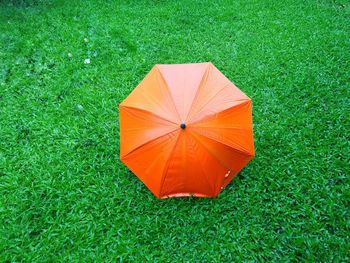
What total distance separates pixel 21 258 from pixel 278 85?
4.22m

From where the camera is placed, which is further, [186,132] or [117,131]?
[117,131]

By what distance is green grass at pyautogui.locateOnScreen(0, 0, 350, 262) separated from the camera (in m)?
3.59

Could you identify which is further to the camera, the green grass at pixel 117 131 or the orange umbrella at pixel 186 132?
the green grass at pixel 117 131

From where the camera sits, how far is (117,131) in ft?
14.8

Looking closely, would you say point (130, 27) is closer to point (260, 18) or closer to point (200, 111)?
point (260, 18)

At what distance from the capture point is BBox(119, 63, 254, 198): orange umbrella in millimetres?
3066

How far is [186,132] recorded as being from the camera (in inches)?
117

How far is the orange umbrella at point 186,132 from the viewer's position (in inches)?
121

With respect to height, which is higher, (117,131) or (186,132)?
(186,132)

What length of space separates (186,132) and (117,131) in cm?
180

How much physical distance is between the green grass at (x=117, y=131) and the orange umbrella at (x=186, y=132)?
0.64m

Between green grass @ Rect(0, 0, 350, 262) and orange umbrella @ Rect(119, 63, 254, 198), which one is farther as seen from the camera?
green grass @ Rect(0, 0, 350, 262)

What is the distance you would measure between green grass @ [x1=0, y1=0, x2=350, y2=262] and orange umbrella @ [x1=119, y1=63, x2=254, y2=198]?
0.64m

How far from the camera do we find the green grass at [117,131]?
3.59m
